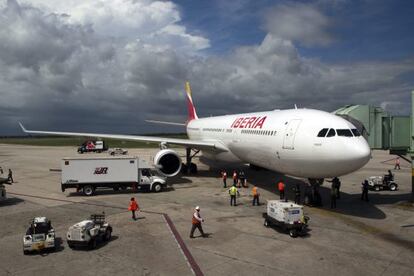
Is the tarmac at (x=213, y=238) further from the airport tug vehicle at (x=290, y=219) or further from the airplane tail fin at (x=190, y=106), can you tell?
the airplane tail fin at (x=190, y=106)

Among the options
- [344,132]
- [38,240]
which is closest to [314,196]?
[344,132]

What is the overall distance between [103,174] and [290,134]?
485 inches

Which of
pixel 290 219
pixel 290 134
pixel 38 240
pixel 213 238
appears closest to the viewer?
pixel 38 240

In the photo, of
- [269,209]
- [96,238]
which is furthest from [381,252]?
A: [96,238]

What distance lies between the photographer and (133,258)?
12125 mm

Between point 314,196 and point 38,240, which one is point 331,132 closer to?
point 314,196

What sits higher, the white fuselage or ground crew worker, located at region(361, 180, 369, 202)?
the white fuselage

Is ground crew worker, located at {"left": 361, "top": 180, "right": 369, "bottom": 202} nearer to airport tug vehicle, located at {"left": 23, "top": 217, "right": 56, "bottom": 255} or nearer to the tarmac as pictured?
the tarmac

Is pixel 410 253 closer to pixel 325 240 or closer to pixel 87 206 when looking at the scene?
pixel 325 240

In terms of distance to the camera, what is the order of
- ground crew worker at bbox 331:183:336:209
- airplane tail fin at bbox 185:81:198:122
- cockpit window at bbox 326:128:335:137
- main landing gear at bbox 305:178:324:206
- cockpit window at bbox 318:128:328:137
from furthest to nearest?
1. airplane tail fin at bbox 185:81:198:122
2. main landing gear at bbox 305:178:324:206
3. ground crew worker at bbox 331:183:336:209
4. cockpit window at bbox 318:128:328:137
5. cockpit window at bbox 326:128:335:137

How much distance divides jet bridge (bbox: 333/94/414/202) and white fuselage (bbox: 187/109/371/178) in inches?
133

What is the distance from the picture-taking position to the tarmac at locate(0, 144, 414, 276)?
11289 mm

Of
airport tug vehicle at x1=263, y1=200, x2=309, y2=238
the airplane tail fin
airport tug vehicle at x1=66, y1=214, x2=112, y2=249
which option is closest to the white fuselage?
airport tug vehicle at x1=263, y1=200, x2=309, y2=238

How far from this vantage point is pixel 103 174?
2398 cm
